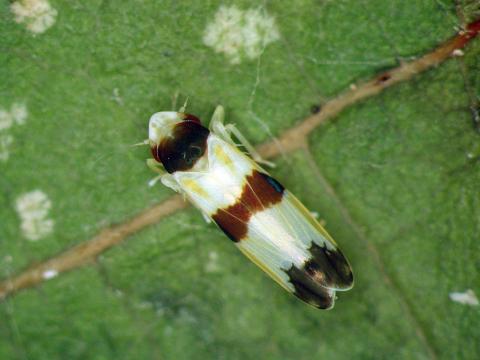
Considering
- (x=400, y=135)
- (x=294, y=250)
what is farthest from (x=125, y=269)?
(x=400, y=135)

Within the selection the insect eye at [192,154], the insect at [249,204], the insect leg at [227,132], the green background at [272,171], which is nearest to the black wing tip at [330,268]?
the insect at [249,204]

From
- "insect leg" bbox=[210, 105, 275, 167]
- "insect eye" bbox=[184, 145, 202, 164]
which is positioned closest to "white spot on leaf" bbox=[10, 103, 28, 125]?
"insect eye" bbox=[184, 145, 202, 164]

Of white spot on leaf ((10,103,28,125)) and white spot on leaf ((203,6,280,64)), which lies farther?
white spot on leaf ((10,103,28,125))

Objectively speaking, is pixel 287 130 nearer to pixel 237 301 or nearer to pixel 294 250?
pixel 294 250

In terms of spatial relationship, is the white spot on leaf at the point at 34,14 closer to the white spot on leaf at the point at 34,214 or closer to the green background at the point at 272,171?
the green background at the point at 272,171

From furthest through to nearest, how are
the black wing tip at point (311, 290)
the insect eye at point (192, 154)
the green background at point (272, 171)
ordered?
the insect eye at point (192, 154)
the black wing tip at point (311, 290)
the green background at point (272, 171)

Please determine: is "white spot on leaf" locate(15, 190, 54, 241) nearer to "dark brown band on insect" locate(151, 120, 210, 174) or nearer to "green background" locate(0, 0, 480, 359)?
"green background" locate(0, 0, 480, 359)
